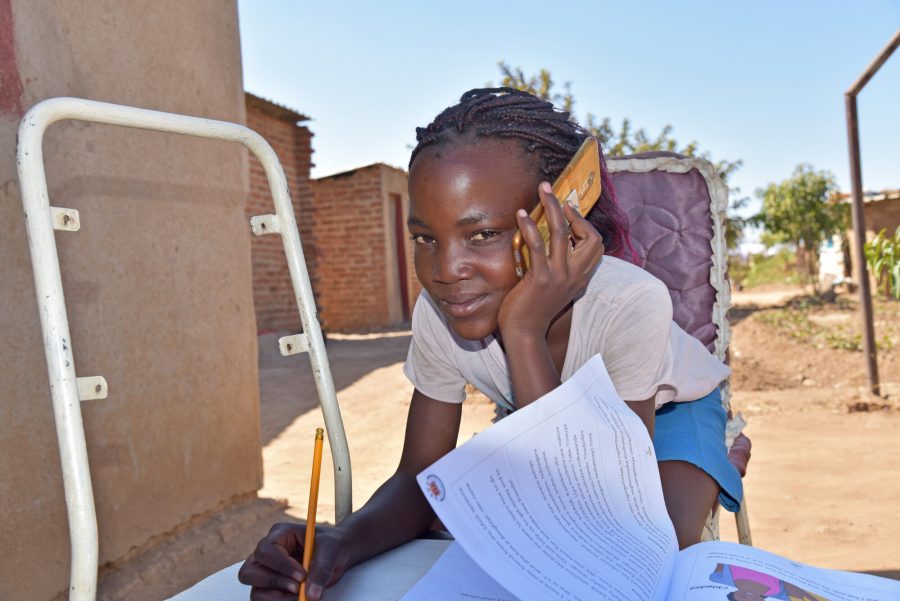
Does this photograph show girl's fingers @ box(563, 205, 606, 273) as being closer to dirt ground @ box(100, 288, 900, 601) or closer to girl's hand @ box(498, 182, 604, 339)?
girl's hand @ box(498, 182, 604, 339)

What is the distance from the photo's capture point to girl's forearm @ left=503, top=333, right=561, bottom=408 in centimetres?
119

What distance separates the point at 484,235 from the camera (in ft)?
4.00

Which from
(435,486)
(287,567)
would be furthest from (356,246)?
(435,486)

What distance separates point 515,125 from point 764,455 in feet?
10.8

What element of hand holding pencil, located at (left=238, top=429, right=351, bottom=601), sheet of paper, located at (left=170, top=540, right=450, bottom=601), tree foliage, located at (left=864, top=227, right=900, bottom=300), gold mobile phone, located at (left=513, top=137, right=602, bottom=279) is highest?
gold mobile phone, located at (left=513, top=137, right=602, bottom=279)

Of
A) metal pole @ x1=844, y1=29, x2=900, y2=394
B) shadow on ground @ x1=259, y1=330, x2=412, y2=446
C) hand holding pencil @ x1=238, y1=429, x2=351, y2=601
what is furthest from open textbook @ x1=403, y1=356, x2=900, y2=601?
metal pole @ x1=844, y1=29, x2=900, y2=394

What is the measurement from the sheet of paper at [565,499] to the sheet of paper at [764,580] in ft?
0.12

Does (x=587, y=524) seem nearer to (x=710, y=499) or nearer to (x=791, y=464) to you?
(x=710, y=499)

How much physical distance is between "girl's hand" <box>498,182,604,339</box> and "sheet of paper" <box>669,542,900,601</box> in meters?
0.44

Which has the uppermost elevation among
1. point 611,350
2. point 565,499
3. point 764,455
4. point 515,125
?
point 515,125

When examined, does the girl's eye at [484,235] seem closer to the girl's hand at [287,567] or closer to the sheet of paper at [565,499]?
the sheet of paper at [565,499]

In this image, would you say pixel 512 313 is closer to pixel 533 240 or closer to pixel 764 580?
pixel 533 240

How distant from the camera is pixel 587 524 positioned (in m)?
0.89

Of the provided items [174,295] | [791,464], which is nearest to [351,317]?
[791,464]
